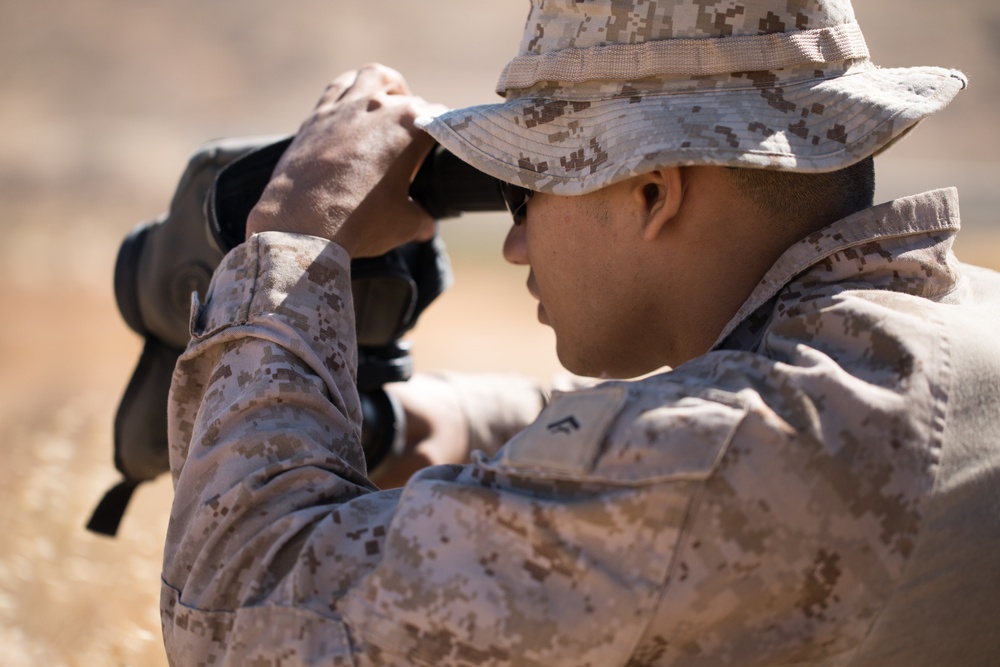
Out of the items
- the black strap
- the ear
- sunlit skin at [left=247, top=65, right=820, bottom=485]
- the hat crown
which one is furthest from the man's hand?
the black strap

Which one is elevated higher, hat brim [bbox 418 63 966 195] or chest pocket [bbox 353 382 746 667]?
hat brim [bbox 418 63 966 195]

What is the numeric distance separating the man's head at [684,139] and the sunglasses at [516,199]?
3.1 inches

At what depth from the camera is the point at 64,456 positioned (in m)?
4.24

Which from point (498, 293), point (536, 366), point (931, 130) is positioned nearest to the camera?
point (536, 366)

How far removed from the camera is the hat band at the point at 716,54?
1.67m

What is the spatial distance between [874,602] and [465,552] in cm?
52

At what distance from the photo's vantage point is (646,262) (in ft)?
5.77

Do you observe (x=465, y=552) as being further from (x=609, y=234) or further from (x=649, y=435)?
(x=609, y=234)

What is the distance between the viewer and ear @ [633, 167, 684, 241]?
1671mm

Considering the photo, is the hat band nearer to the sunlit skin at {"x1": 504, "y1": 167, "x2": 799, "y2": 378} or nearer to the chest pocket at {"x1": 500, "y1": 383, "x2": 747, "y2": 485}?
the sunlit skin at {"x1": 504, "y1": 167, "x2": 799, "y2": 378}

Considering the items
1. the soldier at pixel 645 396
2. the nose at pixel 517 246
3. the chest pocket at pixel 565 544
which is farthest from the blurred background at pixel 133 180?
the chest pocket at pixel 565 544

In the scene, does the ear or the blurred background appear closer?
the ear

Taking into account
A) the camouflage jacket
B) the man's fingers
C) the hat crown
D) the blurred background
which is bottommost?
the blurred background

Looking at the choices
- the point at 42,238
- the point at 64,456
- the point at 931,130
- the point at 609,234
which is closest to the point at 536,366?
the point at 64,456
